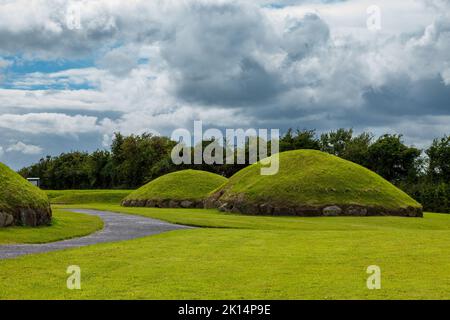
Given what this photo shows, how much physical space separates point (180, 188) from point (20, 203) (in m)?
42.6

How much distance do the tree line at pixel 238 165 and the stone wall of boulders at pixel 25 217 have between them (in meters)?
58.2

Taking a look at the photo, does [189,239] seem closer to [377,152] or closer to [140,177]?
[377,152]

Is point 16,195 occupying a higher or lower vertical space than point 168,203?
higher

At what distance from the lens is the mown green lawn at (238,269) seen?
1330 centimetres

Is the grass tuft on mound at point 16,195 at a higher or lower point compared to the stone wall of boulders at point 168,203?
higher

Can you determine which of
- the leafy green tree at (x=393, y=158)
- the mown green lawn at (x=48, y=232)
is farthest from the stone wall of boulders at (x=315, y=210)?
the leafy green tree at (x=393, y=158)

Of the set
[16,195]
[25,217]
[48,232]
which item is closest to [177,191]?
[16,195]

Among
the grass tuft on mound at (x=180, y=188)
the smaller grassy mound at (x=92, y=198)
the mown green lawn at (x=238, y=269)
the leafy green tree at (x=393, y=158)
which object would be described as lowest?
the mown green lawn at (x=238, y=269)

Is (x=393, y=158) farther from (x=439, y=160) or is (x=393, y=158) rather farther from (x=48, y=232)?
(x=48, y=232)

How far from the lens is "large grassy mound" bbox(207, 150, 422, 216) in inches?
2076

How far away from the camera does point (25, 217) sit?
3169 centimetres

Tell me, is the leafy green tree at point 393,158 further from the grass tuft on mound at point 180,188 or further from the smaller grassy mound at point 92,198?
the smaller grassy mound at point 92,198

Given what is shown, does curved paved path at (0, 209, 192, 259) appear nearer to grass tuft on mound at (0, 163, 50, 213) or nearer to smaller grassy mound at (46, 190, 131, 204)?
grass tuft on mound at (0, 163, 50, 213)

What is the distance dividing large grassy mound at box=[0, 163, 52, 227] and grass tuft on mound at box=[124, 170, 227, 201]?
37200 mm
